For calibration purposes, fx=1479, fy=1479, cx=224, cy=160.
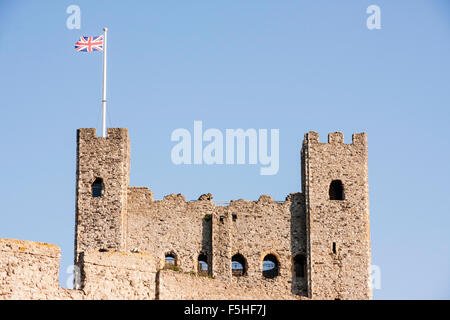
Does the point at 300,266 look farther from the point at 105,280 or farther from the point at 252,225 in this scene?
the point at 105,280

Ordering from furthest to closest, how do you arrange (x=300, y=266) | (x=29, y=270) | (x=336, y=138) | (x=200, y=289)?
(x=336, y=138)
(x=300, y=266)
(x=200, y=289)
(x=29, y=270)

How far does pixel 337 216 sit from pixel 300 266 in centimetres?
366

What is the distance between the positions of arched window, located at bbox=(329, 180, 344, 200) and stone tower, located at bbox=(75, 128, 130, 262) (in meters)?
12.1

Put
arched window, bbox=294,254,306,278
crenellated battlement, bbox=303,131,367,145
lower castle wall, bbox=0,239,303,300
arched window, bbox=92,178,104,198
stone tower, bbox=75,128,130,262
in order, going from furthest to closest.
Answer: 1. crenellated battlement, bbox=303,131,367,145
2. arched window, bbox=294,254,306,278
3. arched window, bbox=92,178,104,198
4. stone tower, bbox=75,128,130,262
5. lower castle wall, bbox=0,239,303,300

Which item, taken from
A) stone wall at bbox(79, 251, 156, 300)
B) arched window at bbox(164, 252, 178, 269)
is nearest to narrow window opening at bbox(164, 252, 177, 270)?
arched window at bbox(164, 252, 178, 269)

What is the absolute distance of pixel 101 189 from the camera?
85812 mm

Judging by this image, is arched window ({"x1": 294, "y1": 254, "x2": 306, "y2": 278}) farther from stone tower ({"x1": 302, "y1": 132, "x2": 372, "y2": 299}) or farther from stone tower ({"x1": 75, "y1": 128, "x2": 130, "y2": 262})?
stone tower ({"x1": 75, "y1": 128, "x2": 130, "y2": 262})

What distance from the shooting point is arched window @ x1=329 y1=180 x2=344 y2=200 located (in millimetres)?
87188

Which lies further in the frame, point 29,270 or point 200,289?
point 200,289

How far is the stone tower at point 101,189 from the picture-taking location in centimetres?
8456

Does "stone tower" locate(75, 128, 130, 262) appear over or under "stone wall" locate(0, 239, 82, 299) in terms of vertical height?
over

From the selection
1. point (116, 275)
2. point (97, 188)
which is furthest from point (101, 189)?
point (116, 275)

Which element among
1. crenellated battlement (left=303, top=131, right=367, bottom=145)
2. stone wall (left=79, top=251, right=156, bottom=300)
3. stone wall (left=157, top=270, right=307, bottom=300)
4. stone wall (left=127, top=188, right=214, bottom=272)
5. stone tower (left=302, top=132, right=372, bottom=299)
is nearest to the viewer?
stone wall (left=79, top=251, right=156, bottom=300)

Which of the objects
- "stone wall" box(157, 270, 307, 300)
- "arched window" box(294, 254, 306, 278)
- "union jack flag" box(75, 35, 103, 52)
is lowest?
"stone wall" box(157, 270, 307, 300)
